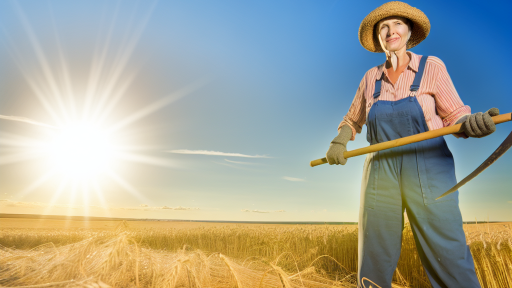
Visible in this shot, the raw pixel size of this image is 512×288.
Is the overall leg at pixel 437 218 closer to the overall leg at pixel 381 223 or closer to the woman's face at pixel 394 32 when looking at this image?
the overall leg at pixel 381 223

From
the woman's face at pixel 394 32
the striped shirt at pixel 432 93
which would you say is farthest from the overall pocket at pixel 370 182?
the woman's face at pixel 394 32

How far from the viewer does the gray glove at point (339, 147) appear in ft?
8.13

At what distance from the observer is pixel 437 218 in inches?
77.7

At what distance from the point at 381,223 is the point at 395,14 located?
156cm

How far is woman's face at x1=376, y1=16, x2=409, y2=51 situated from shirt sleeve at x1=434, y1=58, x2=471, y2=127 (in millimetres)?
330

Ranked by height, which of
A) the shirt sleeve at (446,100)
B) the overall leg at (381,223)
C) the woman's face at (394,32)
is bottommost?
the overall leg at (381,223)

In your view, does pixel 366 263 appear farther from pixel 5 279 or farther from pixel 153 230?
pixel 153 230

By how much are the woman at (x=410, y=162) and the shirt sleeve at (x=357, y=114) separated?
4.8 inches

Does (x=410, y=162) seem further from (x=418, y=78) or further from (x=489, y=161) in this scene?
(x=418, y=78)

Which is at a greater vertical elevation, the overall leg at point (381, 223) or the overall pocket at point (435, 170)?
the overall pocket at point (435, 170)

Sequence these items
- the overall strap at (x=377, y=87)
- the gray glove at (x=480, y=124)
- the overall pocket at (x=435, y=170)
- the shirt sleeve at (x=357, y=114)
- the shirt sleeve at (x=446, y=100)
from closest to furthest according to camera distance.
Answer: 1. the gray glove at (x=480, y=124)
2. the overall pocket at (x=435, y=170)
3. the shirt sleeve at (x=446, y=100)
4. the overall strap at (x=377, y=87)
5. the shirt sleeve at (x=357, y=114)

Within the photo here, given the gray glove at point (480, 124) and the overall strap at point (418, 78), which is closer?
the gray glove at point (480, 124)

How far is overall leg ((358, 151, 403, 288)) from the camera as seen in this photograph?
2.16m

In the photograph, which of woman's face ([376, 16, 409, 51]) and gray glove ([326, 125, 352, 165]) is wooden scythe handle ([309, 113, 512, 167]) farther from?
woman's face ([376, 16, 409, 51])
